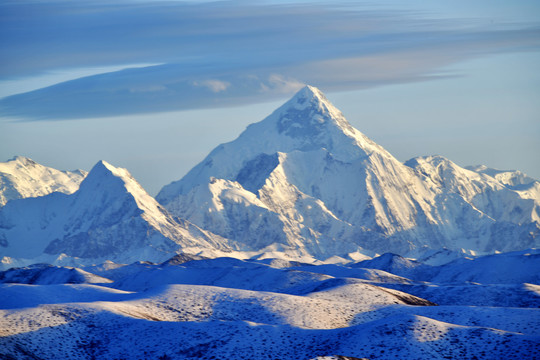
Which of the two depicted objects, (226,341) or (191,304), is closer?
(226,341)

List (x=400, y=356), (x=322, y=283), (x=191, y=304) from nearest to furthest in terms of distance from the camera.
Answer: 1. (x=400, y=356)
2. (x=191, y=304)
3. (x=322, y=283)

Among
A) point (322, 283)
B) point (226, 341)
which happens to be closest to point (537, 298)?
point (322, 283)

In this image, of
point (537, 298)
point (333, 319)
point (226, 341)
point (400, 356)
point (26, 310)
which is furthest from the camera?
point (537, 298)

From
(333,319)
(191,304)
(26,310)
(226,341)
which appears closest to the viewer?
(226,341)

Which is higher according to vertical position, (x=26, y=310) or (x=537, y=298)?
(x=26, y=310)

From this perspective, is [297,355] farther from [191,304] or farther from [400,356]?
[191,304]

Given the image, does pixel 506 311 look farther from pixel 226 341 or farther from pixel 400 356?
pixel 226 341

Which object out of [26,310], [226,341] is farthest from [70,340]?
[226,341]

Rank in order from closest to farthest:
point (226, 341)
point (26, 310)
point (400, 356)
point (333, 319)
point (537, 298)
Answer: point (400, 356) < point (226, 341) < point (26, 310) < point (333, 319) < point (537, 298)

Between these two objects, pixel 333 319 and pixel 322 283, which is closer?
pixel 333 319
